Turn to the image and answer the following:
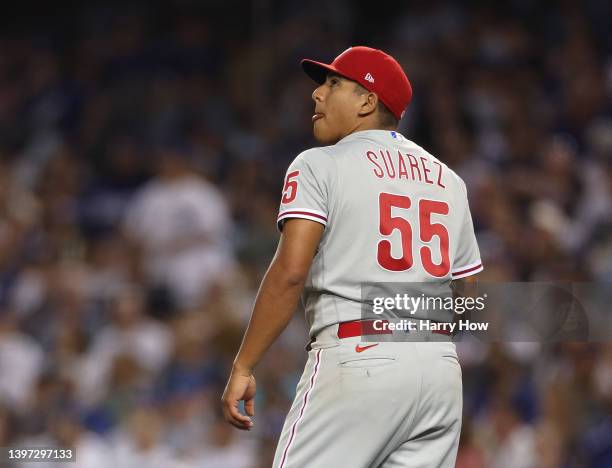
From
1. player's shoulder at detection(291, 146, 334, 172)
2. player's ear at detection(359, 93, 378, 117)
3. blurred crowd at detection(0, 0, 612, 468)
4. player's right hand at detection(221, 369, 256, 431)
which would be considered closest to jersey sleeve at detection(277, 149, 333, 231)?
player's shoulder at detection(291, 146, 334, 172)

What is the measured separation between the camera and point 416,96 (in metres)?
8.16

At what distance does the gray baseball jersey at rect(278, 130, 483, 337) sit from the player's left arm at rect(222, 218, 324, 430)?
54mm

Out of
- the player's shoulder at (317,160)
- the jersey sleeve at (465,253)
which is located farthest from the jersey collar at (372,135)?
the jersey sleeve at (465,253)

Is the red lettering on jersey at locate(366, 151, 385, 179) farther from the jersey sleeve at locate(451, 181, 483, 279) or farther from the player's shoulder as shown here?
the jersey sleeve at locate(451, 181, 483, 279)

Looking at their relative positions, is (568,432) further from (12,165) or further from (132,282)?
(12,165)

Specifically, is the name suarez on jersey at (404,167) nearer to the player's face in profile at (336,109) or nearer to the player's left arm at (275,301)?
the player's face in profile at (336,109)

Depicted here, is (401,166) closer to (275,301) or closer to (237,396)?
(275,301)

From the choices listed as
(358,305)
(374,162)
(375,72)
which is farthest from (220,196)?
(358,305)

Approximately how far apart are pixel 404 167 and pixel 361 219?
0.24 metres

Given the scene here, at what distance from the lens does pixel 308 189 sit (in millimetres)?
2938

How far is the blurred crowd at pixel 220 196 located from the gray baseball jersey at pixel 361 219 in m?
2.35

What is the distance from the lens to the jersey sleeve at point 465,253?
3.25 metres

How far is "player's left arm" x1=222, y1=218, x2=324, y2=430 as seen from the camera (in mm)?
2877

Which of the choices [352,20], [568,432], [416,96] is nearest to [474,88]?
[416,96]
